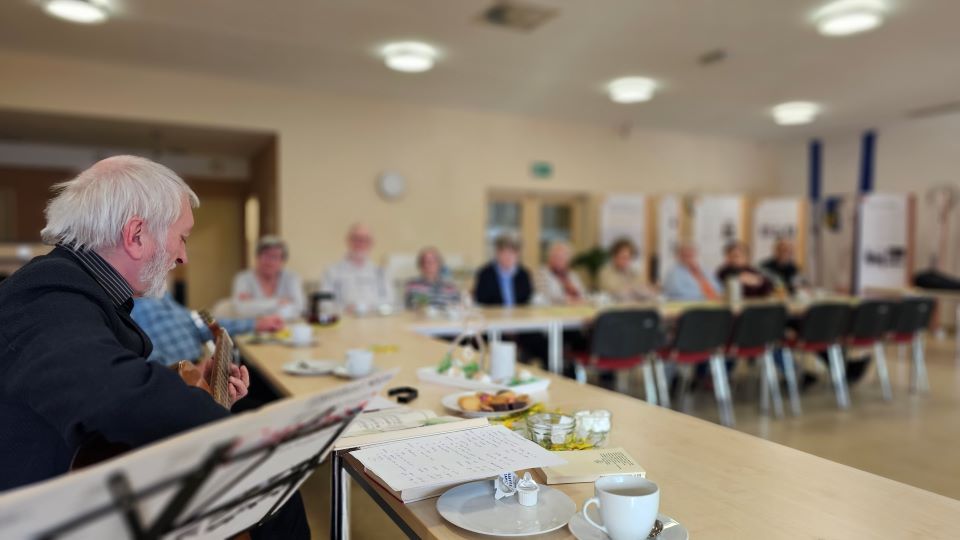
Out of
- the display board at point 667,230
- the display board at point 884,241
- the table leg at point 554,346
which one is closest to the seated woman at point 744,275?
the table leg at point 554,346

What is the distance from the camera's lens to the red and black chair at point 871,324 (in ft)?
15.4

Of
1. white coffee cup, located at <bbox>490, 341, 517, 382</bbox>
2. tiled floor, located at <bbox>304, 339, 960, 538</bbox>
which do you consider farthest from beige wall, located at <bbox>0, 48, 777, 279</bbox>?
white coffee cup, located at <bbox>490, 341, 517, 382</bbox>

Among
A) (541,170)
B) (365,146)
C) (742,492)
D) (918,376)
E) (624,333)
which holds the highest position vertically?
(365,146)

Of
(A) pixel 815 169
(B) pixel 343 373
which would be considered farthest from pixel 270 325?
(A) pixel 815 169

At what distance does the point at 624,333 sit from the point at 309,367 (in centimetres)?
226

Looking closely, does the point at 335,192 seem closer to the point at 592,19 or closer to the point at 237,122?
A: the point at 237,122

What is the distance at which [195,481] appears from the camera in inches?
27.5

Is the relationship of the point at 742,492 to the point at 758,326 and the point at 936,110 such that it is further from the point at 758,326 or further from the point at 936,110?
the point at 936,110

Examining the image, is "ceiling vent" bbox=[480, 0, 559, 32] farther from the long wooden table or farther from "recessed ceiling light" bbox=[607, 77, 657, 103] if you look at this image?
the long wooden table

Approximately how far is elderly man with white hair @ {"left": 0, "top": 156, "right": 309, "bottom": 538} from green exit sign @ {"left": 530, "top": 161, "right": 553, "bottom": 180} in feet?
21.7

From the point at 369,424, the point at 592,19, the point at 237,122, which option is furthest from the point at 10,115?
the point at 369,424

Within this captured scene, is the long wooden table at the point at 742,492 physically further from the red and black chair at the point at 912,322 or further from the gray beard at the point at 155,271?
the red and black chair at the point at 912,322

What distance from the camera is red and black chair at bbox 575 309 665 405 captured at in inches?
150

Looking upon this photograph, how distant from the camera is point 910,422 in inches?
165
